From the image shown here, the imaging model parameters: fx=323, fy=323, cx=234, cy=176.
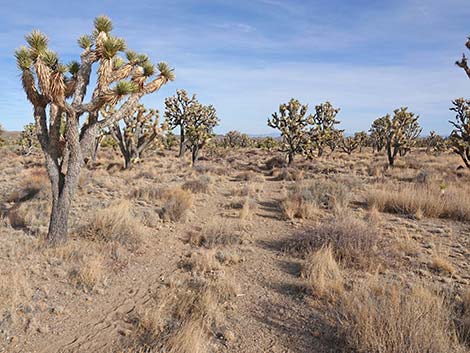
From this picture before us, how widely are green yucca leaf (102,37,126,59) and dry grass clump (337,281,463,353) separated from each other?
617 cm

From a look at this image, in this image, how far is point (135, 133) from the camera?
1805 centimetres

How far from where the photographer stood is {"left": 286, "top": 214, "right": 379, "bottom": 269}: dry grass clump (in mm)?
5754

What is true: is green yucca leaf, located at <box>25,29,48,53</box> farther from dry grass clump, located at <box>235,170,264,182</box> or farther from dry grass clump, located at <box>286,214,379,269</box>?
dry grass clump, located at <box>235,170,264,182</box>

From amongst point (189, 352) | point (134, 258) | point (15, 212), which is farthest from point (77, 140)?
point (189, 352)

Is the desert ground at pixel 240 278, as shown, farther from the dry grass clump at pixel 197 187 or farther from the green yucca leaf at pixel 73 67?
the green yucca leaf at pixel 73 67

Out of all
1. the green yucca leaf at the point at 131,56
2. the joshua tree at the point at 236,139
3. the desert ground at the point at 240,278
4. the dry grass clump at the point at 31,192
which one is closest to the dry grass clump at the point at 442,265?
the desert ground at the point at 240,278

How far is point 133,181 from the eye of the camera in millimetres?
13656

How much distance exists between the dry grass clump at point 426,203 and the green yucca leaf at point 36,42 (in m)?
9.04

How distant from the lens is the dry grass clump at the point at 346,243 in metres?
5.75

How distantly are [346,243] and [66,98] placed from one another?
6.36m

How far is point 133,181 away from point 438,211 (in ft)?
36.0

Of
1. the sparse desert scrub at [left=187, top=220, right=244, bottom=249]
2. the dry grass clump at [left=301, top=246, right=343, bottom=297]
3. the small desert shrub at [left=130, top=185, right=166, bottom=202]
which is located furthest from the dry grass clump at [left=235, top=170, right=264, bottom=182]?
the dry grass clump at [left=301, top=246, right=343, bottom=297]

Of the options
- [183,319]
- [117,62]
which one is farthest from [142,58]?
[183,319]

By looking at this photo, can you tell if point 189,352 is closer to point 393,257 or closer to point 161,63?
point 393,257
